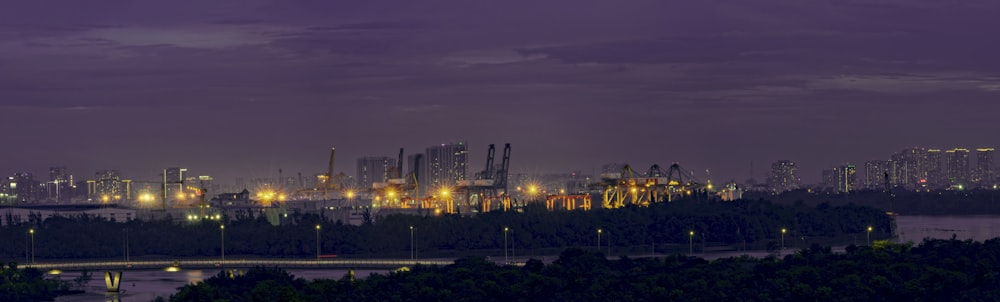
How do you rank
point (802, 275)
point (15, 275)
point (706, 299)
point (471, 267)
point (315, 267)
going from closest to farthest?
point (706, 299) → point (802, 275) → point (471, 267) → point (15, 275) → point (315, 267)

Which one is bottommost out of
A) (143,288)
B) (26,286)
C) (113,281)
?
(143,288)

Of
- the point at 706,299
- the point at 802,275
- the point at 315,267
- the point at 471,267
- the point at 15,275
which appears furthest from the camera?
the point at 315,267

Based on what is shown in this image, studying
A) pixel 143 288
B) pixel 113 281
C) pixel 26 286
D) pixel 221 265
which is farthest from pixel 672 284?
pixel 143 288

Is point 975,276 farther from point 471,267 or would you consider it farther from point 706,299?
point 471,267

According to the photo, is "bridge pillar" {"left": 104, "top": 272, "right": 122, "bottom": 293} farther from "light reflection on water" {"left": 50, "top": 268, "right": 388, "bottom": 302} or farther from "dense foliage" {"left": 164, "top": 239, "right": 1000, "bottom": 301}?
"dense foliage" {"left": 164, "top": 239, "right": 1000, "bottom": 301}

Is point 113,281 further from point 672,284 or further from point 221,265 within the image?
point 672,284

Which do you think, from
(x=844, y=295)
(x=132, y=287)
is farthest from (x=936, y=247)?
Result: (x=132, y=287)

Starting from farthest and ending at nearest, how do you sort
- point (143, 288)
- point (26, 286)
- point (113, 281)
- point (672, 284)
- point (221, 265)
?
1. point (143, 288)
2. point (221, 265)
3. point (113, 281)
4. point (26, 286)
5. point (672, 284)

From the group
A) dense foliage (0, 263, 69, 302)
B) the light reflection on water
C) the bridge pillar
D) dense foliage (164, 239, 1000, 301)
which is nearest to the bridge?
the light reflection on water
